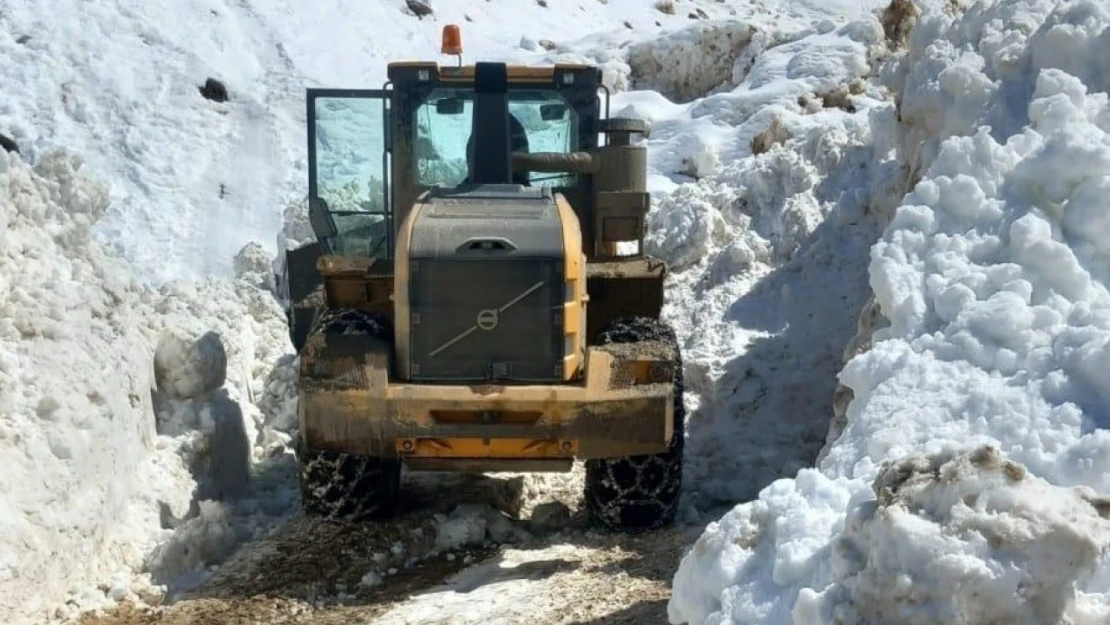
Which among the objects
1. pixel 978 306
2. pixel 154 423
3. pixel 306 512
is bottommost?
pixel 306 512

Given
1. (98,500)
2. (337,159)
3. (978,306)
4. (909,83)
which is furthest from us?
→ (337,159)

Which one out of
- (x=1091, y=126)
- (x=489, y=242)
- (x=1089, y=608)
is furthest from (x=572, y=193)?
(x=1089, y=608)

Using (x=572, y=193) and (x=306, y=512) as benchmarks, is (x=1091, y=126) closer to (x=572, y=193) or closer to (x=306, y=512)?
(x=572, y=193)

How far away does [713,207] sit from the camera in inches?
408

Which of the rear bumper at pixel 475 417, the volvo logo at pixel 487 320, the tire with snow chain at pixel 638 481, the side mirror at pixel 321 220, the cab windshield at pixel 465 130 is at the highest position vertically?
the cab windshield at pixel 465 130

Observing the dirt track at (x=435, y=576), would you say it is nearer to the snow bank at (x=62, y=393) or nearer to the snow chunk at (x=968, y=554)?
the snow bank at (x=62, y=393)

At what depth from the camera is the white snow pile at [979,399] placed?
3.11 meters

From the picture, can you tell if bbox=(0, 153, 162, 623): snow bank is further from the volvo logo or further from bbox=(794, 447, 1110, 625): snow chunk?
bbox=(794, 447, 1110, 625): snow chunk

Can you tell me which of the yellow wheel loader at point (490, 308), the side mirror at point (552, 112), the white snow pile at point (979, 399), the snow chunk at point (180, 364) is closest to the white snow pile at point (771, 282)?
the yellow wheel loader at point (490, 308)

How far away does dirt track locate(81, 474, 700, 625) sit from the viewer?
5281mm

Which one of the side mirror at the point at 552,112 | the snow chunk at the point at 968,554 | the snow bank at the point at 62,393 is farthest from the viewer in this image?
the side mirror at the point at 552,112

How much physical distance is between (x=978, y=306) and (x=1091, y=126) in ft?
4.01

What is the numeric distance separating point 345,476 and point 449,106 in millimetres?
2217

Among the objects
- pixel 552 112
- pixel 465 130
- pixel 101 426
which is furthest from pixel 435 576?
pixel 552 112
